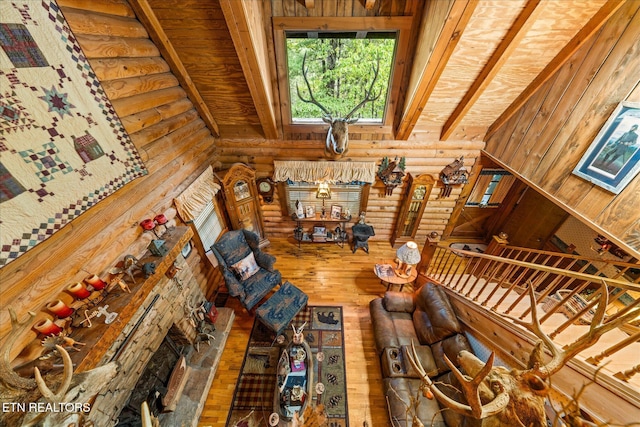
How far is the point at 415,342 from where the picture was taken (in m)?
3.75

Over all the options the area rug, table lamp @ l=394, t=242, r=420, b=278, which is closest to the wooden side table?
table lamp @ l=394, t=242, r=420, b=278

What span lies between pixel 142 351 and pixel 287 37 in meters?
4.88

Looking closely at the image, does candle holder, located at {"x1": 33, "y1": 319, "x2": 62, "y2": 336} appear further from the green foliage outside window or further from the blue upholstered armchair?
the green foliage outside window

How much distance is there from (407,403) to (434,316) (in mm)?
1246

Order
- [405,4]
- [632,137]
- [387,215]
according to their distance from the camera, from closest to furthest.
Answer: [632,137] → [405,4] → [387,215]

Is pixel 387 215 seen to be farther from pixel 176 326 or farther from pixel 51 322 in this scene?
pixel 51 322

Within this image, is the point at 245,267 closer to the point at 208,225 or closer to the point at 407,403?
the point at 208,225

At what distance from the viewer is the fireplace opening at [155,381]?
270 cm

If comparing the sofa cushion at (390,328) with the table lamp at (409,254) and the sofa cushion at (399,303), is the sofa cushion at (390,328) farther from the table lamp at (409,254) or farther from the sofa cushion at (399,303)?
the table lamp at (409,254)

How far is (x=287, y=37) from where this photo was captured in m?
3.53

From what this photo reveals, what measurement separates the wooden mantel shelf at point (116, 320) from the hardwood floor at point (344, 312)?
6.07 feet

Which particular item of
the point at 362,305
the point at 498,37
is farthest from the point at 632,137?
the point at 362,305

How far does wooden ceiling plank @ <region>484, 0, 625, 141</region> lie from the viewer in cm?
239

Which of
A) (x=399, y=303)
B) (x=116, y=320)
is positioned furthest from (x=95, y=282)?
(x=399, y=303)
